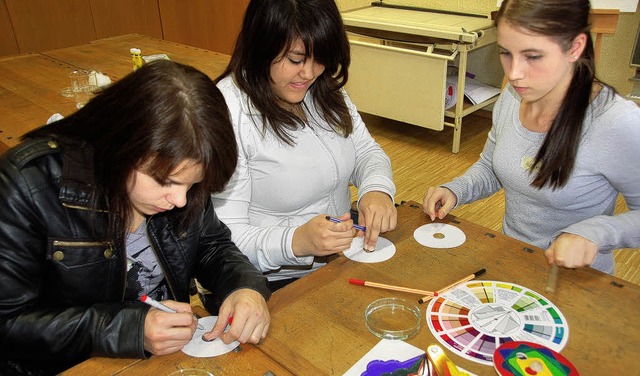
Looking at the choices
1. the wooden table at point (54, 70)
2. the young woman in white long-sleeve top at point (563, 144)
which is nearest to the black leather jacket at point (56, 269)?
the young woman in white long-sleeve top at point (563, 144)

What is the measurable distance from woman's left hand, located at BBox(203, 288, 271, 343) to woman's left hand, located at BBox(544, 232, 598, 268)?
57 cm

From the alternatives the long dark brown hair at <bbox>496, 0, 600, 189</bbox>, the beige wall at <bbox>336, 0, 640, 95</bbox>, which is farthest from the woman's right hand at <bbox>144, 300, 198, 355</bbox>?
the beige wall at <bbox>336, 0, 640, 95</bbox>

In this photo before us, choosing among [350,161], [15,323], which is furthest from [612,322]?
[15,323]

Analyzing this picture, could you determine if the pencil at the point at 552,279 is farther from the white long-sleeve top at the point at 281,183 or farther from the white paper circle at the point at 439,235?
the white long-sleeve top at the point at 281,183

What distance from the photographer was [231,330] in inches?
36.0

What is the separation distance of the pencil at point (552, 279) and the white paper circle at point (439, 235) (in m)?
0.19

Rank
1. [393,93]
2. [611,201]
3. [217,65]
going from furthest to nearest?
1. [393,93]
2. [217,65]
3. [611,201]

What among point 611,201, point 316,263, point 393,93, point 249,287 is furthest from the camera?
point 393,93

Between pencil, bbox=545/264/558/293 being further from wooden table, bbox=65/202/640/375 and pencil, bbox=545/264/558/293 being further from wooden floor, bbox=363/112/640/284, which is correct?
wooden floor, bbox=363/112/640/284

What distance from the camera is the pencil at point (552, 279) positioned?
1.02m

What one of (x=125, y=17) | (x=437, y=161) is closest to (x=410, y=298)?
(x=437, y=161)

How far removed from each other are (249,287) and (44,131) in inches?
19.1

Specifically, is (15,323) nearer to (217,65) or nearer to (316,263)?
(316,263)

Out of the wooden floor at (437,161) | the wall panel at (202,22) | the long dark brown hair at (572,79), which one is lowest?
the wooden floor at (437,161)
